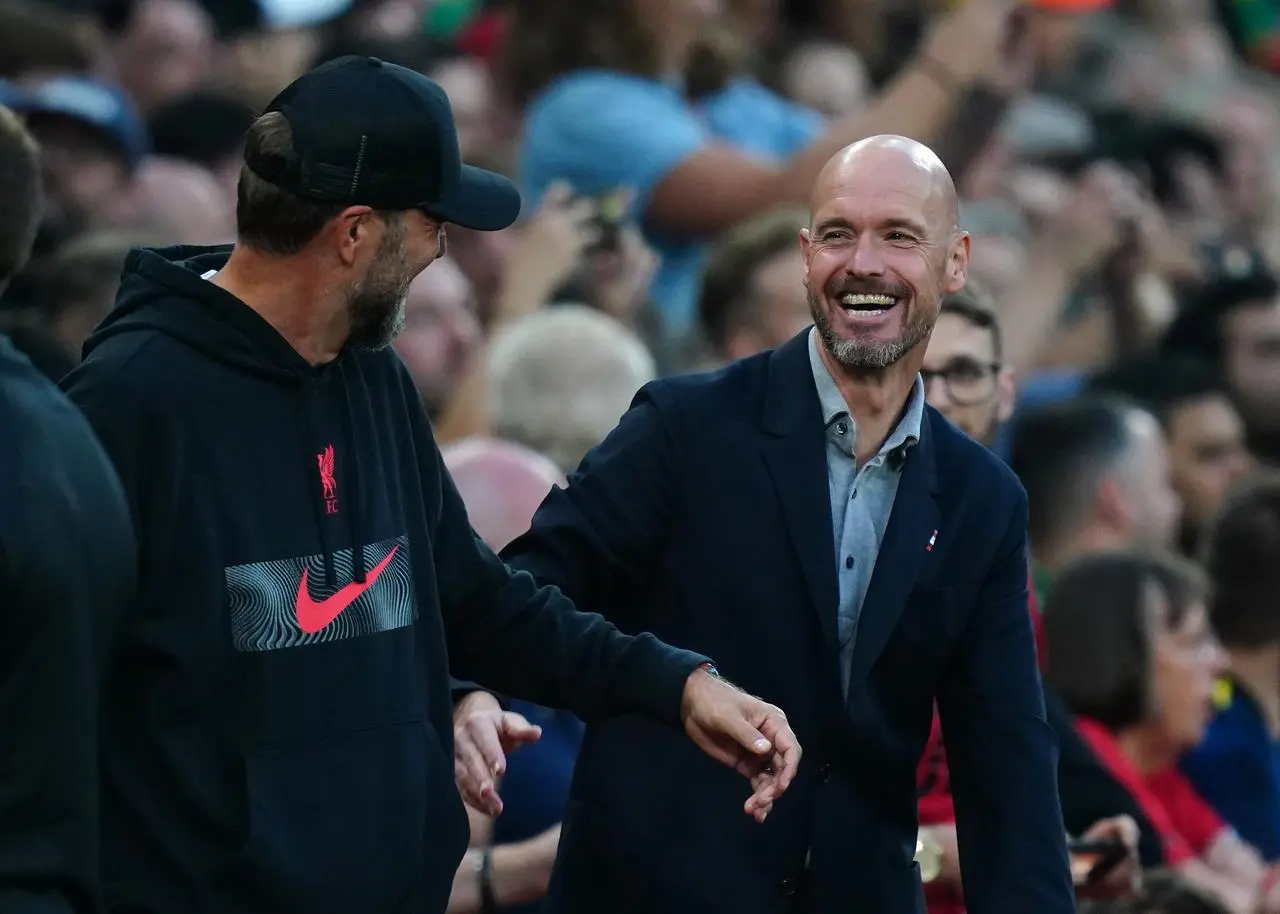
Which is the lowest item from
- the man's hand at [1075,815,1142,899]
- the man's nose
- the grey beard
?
the man's hand at [1075,815,1142,899]

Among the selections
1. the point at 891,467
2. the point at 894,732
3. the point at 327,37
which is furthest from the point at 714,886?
the point at 327,37

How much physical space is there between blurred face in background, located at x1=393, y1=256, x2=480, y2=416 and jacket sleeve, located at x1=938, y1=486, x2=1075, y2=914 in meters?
3.07

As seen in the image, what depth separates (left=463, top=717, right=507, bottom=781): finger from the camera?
3742mm

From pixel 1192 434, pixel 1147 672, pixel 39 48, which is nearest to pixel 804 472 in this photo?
pixel 1147 672

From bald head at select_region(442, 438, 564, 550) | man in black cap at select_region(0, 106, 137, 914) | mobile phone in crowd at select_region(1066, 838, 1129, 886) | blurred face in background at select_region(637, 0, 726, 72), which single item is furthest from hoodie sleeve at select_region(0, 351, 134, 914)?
blurred face in background at select_region(637, 0, 726, 72)

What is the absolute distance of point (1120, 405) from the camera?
752cm

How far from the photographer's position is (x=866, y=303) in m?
3.96

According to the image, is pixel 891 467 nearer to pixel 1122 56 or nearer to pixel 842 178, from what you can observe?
pixel 842 178

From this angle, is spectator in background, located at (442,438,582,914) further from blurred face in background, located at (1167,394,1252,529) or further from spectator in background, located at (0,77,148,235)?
blurred face in background, located at (1167,394,1252,529)

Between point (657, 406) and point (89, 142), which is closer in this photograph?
point (657, 406)

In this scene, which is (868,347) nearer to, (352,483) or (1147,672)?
(352,483)

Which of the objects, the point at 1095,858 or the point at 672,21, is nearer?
the point at 1095,858

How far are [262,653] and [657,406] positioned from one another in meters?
1.01

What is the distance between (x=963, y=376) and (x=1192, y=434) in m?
3.64
